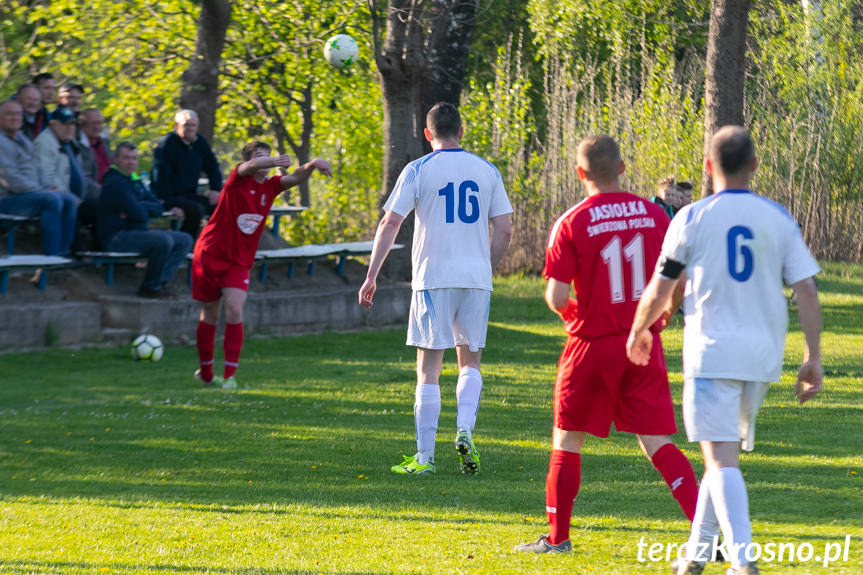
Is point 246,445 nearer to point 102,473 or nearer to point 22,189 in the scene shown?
point 102,473

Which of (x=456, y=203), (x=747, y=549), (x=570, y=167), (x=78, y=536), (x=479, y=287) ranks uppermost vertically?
(x=570, y=167)

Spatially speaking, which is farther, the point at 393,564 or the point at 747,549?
the point at 393,564

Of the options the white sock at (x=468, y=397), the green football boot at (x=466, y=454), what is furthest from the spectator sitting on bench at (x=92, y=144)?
the green football boot at (x=466, y=454)

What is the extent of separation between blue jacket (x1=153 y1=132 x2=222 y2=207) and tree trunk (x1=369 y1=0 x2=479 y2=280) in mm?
3150

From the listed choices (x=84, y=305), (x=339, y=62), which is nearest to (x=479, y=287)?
(x=84, y=305)

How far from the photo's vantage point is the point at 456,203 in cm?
700

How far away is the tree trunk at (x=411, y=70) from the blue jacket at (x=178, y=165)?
10.3 ft

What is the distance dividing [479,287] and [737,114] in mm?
10902

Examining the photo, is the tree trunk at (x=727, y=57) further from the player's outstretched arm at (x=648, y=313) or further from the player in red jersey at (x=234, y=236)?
the player's outstretched arm at (x=648, y=313)

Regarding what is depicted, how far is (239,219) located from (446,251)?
12.8 ft

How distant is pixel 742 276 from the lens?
173 inches

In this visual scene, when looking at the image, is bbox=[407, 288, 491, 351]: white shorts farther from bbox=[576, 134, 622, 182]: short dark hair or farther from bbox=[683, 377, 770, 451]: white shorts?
bbox=[683, 377, 770, 451]: white shorts

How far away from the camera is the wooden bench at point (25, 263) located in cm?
1280

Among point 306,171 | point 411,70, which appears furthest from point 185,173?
point 306,171
